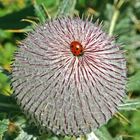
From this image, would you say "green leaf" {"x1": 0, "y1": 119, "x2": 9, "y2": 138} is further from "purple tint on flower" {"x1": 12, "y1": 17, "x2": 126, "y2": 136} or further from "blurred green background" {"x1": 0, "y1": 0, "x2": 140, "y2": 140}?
"blurred green background" {"x1": 0, "y1": 0, "x2": 140, "y2": 140}

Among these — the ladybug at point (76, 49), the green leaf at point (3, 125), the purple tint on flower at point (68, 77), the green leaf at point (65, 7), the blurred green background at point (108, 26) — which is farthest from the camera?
the blurred green background at point (108, 26)

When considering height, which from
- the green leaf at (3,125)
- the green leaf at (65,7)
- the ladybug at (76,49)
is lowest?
the green leaf at (3,125)

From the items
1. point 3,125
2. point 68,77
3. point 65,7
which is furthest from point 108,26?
point 68,77

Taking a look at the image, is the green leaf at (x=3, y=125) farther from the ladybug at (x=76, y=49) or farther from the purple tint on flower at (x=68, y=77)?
the ladybug at (x=76, y=49)

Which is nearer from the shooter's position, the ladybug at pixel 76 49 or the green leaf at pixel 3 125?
the ladybug at pixel 76 49

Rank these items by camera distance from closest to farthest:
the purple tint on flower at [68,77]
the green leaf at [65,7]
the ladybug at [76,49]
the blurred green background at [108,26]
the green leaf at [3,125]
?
the ladybug at [76,49] < the purple tint on flower at [68,77] < the green leaf at [3,125] < the green leaf at [65,7] < the blurred green background at [108,26]

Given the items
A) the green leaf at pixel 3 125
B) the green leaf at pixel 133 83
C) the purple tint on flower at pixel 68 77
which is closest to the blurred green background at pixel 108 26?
the green leaf at pixel 133 83

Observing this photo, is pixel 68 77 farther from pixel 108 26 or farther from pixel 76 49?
pixel 108 26

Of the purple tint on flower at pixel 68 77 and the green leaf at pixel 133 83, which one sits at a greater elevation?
the purple tint on flower at pixel 68 77

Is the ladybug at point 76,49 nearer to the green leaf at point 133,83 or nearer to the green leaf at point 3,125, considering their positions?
the green leaf at point 3,125

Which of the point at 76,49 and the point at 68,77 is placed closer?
the point at 76,49
